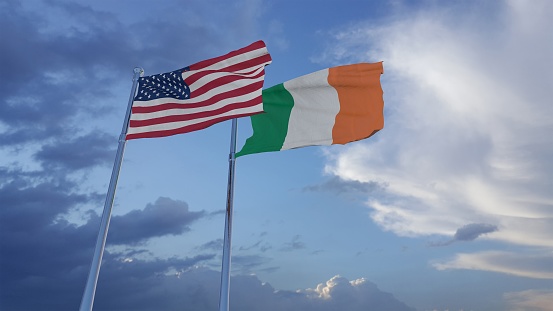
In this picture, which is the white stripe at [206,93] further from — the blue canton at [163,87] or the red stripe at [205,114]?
the red stripe at [205,114]

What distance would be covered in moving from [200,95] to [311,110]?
4.84 metres

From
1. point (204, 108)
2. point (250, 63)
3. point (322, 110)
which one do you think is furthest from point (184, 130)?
point (322, 110)

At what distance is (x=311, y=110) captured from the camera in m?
21.8

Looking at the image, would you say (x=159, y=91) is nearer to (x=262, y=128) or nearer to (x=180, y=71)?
(x=180, y=71)

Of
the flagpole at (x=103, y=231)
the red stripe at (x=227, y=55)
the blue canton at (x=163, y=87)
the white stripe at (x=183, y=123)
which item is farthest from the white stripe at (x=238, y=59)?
the flagpole at (x=103, y=231)

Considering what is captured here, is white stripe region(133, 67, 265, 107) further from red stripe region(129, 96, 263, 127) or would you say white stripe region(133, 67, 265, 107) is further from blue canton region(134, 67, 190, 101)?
red stripe region(129, 96, 263, 127)

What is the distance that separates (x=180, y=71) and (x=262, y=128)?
155 inches

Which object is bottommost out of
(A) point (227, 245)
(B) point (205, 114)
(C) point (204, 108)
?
(A) point (227, 245)

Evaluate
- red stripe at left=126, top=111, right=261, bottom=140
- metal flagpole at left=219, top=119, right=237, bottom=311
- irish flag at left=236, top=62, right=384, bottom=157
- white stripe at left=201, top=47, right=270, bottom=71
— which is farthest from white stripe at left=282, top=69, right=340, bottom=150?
red stripe at left=126, top=111, right=261, bottom=140

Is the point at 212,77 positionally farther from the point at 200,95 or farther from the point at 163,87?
the point at 163,87

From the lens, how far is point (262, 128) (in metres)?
21.4

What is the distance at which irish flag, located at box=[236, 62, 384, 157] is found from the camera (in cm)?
2120

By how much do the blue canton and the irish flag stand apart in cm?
343

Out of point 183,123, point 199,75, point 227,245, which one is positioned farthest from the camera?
point 199,75
